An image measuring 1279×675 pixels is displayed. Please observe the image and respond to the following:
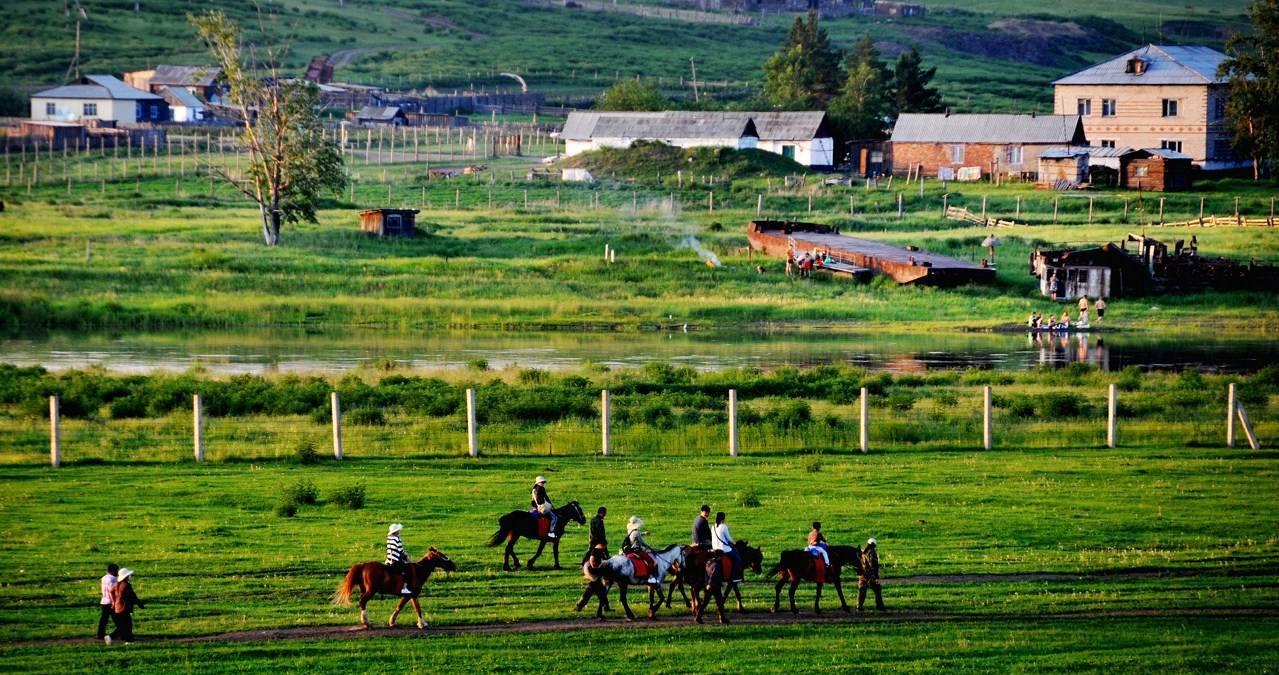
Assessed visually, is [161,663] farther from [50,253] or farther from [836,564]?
[50,253]

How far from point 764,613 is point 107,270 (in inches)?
2346

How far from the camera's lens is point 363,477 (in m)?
35.6

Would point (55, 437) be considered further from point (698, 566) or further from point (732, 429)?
point (698, 566)

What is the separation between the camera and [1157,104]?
124125mm

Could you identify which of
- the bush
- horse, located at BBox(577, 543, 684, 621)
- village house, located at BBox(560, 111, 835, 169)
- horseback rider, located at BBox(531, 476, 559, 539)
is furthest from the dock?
horse, located at BBox(577, 543, 684, 621)

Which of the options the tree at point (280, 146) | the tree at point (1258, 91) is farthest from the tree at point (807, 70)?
the tree at point (280, 146)

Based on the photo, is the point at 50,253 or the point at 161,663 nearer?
the point at 161,663

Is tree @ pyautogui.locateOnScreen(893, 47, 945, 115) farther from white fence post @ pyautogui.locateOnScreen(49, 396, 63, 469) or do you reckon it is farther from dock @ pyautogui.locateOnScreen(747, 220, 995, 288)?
white fence post @ pyautogui.locateOnScreen(49, 396, 63, 469)

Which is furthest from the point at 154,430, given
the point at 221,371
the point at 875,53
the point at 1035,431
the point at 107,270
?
the point at 875,53

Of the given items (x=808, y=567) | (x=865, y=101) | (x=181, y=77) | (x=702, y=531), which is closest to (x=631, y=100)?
(x=865, y=101)

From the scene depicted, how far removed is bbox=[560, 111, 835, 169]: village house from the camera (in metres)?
127

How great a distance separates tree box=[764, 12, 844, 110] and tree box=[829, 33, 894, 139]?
169cm

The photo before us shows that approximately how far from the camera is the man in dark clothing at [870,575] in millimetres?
23750

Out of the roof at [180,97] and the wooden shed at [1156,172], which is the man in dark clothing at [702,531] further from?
the roof at [180,97]
